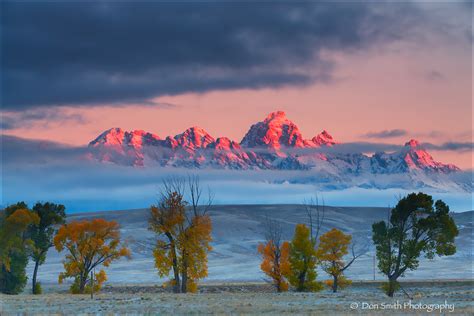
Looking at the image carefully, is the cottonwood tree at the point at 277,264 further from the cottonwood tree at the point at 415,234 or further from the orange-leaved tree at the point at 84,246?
the orange-leaved tree at the point at 84,246

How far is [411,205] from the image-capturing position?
79.4 meters

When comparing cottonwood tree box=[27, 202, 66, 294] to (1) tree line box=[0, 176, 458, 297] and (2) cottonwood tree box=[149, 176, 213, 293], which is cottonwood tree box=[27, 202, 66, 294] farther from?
(2) cottonwood tree box=[149, 176, 213, 293]

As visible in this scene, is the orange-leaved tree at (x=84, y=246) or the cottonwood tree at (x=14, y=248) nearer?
the cottonwood tree at (x=14, y=248)

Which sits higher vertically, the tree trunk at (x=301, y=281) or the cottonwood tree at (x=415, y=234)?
the cottonwood tree at (x=415, y=234)

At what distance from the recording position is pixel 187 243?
8388 cm

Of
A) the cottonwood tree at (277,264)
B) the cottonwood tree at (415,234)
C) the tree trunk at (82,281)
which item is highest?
the cottonwood tree at (415,234)

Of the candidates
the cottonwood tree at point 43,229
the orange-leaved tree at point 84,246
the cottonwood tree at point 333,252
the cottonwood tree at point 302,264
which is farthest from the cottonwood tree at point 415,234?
the cottonwood tree at point 43,229

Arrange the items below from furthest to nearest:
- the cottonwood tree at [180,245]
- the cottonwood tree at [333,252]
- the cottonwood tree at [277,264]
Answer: the cottonwood tree at [333,252], the cottonwood tree at [277,264], the cottonwood tree at [180,245]

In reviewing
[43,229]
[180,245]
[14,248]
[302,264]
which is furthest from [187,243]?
[43,229]

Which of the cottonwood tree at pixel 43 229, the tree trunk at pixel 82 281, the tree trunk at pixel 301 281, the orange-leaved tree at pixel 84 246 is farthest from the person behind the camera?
the cottonwood tree at pixel 43 229

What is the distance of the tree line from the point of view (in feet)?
261

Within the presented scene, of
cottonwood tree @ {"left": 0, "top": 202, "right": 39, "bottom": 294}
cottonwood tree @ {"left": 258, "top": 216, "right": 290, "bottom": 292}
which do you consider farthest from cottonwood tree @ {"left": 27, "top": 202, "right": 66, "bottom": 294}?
cottonwood tree @ {"left": 258, "top": 216, "right": 290, "bottom": 292}

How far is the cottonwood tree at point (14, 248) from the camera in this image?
89.4 meters

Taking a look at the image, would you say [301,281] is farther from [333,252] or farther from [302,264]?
[333,252]
